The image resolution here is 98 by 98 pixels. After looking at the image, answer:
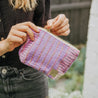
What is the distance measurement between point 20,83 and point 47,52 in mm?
276

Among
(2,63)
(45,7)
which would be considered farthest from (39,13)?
(2,63)

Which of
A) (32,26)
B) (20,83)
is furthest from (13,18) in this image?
(20,83)

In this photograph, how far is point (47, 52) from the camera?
3.28 ft

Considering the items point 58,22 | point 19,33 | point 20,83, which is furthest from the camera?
point 20,83

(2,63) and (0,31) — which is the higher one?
(0,31)

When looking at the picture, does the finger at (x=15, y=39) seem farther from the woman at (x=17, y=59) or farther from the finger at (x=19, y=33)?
the woman at (x=17, y=59)

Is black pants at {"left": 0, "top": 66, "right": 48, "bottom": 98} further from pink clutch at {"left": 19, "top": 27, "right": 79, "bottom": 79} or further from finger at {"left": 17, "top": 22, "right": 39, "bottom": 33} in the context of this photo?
finger at {"left": 17, "top": 22, "right": 39, "bottom": 33}

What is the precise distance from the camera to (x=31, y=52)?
3.24ft

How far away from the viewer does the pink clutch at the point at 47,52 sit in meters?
0.99

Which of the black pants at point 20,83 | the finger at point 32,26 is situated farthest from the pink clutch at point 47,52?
the black pants at point 20,83

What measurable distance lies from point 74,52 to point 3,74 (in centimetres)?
39

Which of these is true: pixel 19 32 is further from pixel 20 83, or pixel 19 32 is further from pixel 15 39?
pixel 20 83

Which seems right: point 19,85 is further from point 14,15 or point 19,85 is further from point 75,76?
point 75,76

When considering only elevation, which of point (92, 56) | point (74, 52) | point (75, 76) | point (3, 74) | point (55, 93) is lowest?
point (75, 76)
